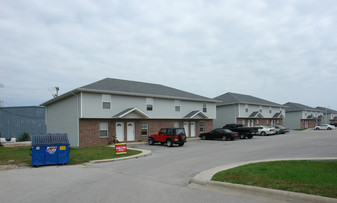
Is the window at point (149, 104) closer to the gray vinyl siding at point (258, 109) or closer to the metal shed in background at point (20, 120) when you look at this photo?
the gray vinyl siding at point (258, 109)

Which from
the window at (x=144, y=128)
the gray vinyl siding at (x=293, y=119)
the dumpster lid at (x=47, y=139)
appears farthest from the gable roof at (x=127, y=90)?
the gray vinyl siding at (x=293, y=119)

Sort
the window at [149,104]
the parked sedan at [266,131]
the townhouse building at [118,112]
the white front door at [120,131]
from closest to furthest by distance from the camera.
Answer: the townhouse building at [118,112], the white front door at [120,131], the window at [149,104], the parked sedan at [266,131]

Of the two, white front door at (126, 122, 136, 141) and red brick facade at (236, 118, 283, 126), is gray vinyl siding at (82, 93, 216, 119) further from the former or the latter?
red brick facade at (236, 118, 283, 126)

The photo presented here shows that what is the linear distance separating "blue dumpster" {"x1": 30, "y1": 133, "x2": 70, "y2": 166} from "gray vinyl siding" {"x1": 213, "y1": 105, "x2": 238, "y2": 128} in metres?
33.7

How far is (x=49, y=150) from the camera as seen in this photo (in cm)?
1425

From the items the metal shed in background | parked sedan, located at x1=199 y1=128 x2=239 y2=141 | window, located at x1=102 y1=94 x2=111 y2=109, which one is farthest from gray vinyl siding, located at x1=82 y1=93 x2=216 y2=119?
the metal shed in background

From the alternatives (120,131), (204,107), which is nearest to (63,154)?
(120,131)

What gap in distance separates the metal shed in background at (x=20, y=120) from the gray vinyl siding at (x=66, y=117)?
48.0 ft

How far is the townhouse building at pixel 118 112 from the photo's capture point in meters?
24.1

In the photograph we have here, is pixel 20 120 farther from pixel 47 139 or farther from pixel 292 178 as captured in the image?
pixel 292 178

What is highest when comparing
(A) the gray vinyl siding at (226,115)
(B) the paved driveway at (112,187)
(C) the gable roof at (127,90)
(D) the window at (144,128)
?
(C) the gable roof at (127,90)

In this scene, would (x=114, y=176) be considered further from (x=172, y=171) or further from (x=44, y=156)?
(x=44, y=156)

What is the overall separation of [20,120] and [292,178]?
45.8 meters

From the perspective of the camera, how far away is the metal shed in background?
143 feet
